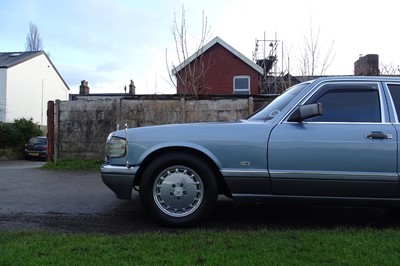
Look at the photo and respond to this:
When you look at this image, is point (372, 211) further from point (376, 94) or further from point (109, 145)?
point (109, 145)

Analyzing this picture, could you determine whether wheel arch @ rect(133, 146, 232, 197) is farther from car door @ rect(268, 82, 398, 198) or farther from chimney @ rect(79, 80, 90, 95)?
chimney @ rect(79, 80, 90, 95)

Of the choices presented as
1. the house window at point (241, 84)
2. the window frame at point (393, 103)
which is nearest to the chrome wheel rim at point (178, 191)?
the window frame at point (393, 103)

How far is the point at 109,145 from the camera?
5230mm

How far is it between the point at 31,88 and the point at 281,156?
36248mm

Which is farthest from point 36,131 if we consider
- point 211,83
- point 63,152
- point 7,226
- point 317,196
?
point 317,196

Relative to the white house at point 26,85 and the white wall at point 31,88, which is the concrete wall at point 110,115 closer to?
the white house at point 26,85

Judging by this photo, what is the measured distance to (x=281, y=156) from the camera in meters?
4.84

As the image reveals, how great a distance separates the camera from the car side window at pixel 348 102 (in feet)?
16.3

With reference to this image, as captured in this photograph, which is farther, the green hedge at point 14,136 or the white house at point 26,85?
the white house at point 26,85

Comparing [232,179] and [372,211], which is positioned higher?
[232,179]

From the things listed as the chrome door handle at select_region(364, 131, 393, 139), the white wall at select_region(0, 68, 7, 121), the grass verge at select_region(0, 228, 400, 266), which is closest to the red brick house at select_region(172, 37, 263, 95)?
the white wall at select_region(0, 68, 7, 121)

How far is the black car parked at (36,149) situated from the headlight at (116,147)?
18.8 metres

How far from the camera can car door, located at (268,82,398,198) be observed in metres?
4.75

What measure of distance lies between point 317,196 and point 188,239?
154 cm
